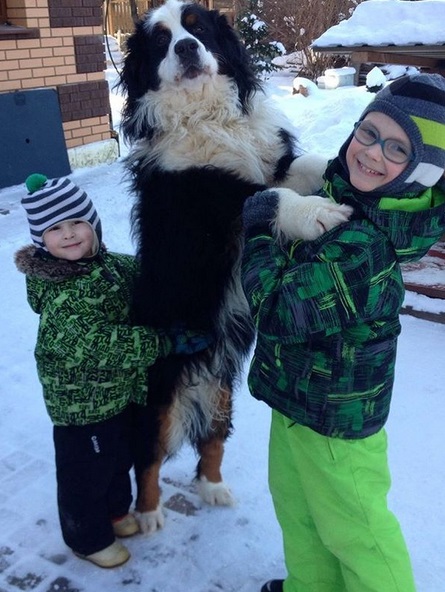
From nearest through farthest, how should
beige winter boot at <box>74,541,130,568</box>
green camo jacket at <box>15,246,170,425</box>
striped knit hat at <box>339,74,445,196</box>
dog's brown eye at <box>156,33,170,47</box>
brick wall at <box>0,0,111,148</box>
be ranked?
striped knit hat at <box>339,74,445,196</box> < green camo jacket at <box>15,246,170,425</box> < beige winter boot at <box>74,541,130,568</box> < dog's brown eye at <box>156,33,170,47</box> < brick wall at <box>0,0,111,148</box>

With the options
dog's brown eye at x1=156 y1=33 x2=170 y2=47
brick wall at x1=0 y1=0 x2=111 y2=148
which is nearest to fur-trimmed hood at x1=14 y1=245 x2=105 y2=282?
dog's brown eye at x1=156 y1=33 x2=170 y2=47

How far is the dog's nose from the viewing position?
2.33 m

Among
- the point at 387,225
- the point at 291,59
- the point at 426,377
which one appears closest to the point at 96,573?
the point at 387,225

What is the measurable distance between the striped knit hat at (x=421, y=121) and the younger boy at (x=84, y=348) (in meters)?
1.04

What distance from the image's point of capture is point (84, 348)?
202cm

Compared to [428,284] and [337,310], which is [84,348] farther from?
[428,284]

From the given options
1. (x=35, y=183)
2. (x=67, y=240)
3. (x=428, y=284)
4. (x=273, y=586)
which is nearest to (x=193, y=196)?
(x=67, y=240)

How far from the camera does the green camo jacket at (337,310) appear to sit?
5.13ft

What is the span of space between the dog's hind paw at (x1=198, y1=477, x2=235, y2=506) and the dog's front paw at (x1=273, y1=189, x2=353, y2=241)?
1330 mm

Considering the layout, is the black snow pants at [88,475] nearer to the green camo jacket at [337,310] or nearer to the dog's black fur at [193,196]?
the dog's black fur at [193,196]

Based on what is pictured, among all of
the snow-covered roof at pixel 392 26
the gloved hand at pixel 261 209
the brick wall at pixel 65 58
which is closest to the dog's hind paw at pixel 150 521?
the gloved hand at pixel 261 209

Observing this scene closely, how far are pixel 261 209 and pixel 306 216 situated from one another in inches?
7.1

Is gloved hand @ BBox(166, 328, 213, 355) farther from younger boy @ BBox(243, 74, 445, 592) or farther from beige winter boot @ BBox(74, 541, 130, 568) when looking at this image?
beige winter boot @ BBox(74, 541, 130, 568)

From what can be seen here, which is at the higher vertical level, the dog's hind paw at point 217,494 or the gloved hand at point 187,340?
the gloved hand at point 187,340
